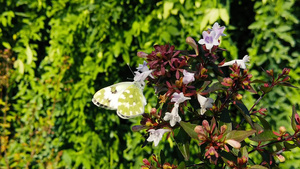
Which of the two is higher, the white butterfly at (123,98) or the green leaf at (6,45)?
the green leaf at (6,45)

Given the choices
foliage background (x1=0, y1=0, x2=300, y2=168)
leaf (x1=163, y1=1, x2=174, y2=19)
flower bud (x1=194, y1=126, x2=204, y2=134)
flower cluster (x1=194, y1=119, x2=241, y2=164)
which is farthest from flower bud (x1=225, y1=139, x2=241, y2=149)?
leaf (x1=163, y1=1, x2=174, y2=19)

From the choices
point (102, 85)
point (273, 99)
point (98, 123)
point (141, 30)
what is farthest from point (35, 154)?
point (273, 99)

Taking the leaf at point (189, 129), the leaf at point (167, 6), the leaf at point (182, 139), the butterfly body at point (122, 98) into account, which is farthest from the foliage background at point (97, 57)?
the leaf at point (189, 129)

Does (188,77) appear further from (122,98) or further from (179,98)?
(122,98)

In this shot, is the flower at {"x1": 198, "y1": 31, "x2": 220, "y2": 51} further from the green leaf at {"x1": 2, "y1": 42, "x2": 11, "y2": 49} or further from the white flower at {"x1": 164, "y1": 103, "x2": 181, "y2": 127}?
the green leaf at {"x1": 2, "y1": 42, "x2": 11, "y2": 49}

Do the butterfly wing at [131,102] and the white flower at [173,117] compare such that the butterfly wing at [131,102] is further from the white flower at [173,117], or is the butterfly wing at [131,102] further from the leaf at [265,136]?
the leaf at [265,136]

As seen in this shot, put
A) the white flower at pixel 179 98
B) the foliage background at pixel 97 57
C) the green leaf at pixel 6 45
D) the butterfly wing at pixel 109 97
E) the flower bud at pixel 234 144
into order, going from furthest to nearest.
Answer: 1. the green leaf at pixel 6 45
2. the foliage background at pixel 97 57
3. the butterfly wing at pixel 109 97
4. the white flower at pixel 179 98
5. the flower bud at pixel 234 144

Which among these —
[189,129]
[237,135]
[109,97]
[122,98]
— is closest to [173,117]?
[189,129]

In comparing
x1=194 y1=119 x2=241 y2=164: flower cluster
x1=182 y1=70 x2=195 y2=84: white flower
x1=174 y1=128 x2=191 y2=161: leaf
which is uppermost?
x1=182 y1=70 x2=195 y2=84: white flower
